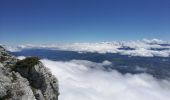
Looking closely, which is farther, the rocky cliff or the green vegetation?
the green vegetation

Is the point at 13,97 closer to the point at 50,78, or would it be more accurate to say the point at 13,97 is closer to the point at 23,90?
the point at 23,90

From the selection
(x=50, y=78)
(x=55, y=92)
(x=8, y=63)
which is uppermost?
(x=8, y=63)

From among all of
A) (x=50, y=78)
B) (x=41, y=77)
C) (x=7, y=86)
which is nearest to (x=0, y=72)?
(x=7, y=86)

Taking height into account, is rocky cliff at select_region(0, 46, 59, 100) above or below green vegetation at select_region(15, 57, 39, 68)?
below

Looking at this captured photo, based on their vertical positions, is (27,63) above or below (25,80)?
above

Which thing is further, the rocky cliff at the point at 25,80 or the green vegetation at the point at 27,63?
the green vegetation at the point at 27,63

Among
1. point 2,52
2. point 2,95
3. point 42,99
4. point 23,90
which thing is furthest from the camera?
point 2,52

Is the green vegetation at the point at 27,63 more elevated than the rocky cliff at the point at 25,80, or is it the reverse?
the green vegetation at the point at 27,63

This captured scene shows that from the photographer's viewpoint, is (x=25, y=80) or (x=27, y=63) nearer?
(x=25, y=80)
